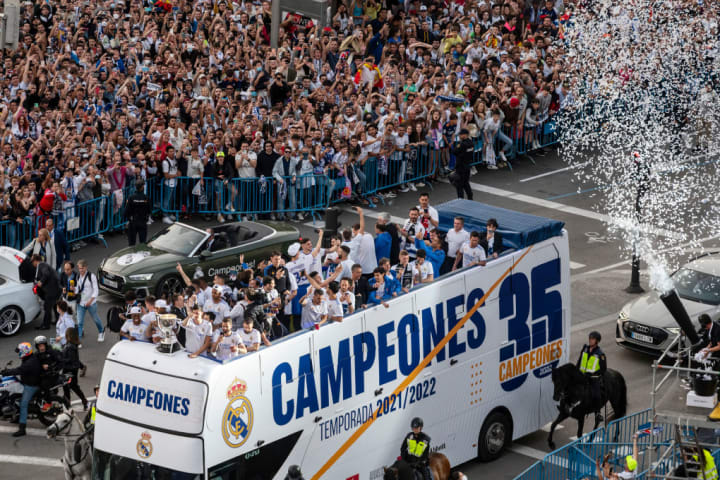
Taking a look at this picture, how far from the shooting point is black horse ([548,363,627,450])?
19609 mm

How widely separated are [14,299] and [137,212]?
13.8ft

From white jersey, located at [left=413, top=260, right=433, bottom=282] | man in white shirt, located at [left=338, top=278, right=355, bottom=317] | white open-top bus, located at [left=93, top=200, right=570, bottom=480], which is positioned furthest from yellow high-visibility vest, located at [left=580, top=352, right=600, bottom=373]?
man in white shirt, located at [left=338, top=278, right=355, bottom=317]

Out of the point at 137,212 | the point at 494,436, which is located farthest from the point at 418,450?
the point at 137,212

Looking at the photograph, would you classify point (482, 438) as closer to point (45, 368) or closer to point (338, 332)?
point (338, 332)

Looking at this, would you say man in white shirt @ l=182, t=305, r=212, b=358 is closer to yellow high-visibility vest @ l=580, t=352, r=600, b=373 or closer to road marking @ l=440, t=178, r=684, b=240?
yellow high-visibility vest @ l=580, t=352, r=600, b=373

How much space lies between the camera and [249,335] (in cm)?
1614

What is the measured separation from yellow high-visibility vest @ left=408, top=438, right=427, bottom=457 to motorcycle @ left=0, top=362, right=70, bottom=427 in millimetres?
6310

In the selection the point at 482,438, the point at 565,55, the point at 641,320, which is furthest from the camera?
the point at 565,55

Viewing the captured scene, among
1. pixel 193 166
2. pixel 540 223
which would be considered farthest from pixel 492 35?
pixel 540 223

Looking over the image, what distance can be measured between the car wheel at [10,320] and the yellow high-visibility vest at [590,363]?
10755 millimetres

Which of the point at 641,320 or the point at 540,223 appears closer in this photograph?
the point at 540,223

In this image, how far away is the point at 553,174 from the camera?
33.6 metres

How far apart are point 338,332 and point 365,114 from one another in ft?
52.1

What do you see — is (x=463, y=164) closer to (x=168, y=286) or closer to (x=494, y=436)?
(x=168, y=286)
